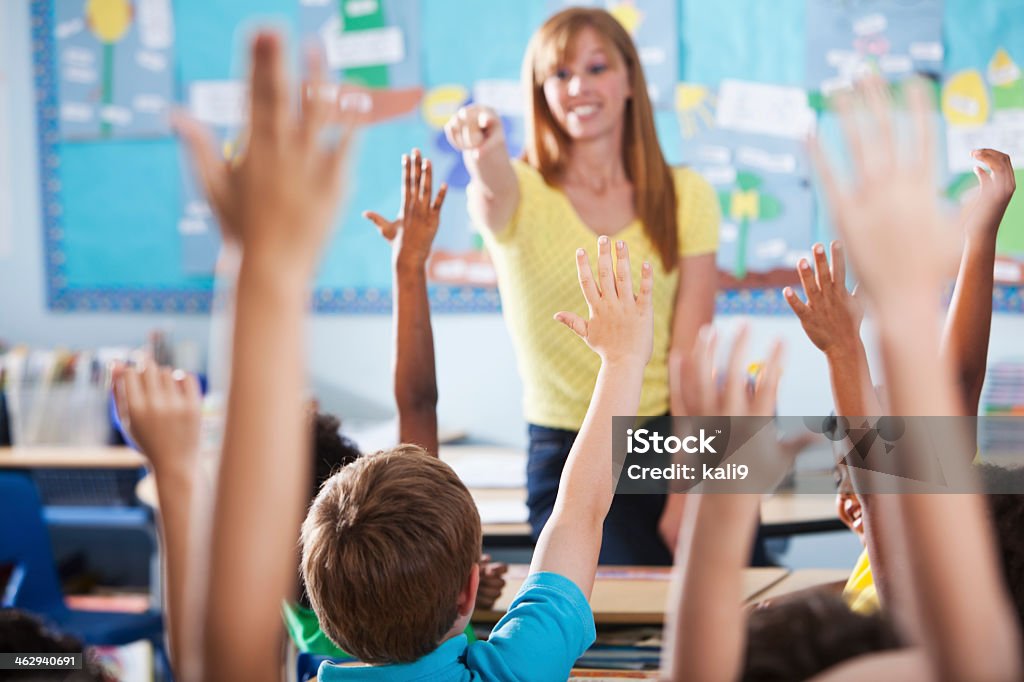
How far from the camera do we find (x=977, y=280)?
90 centimetres

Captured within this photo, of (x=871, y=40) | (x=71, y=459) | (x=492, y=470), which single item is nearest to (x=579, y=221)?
(x=492, y=470)

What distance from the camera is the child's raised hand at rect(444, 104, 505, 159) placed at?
3.43 feet

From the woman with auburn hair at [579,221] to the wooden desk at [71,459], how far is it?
5.94ft

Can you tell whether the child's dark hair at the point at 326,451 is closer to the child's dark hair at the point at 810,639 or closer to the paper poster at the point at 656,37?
the child's dark hair at the point at 810,639

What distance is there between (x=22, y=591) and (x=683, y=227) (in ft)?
5.88

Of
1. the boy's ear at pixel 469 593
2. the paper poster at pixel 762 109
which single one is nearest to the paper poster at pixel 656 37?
the paper poster at pixel 762 109

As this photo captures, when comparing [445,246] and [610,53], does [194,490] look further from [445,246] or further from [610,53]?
[445,246]

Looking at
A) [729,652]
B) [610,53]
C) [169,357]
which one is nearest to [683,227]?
[610,53]

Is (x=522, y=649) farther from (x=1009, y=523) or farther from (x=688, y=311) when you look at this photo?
(x=688, y=311)

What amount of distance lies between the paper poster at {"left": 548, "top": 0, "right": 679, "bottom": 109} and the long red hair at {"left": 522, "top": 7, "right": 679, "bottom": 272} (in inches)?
50.7

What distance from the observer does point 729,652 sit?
0.53 meters

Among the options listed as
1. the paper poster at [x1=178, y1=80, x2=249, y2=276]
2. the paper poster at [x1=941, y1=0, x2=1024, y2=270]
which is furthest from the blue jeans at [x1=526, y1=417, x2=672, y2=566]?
the paper poster at [x1=178, y1=80, x2=249, y2=276]

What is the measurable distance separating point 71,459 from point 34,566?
515mm

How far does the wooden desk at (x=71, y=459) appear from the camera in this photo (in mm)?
2721
